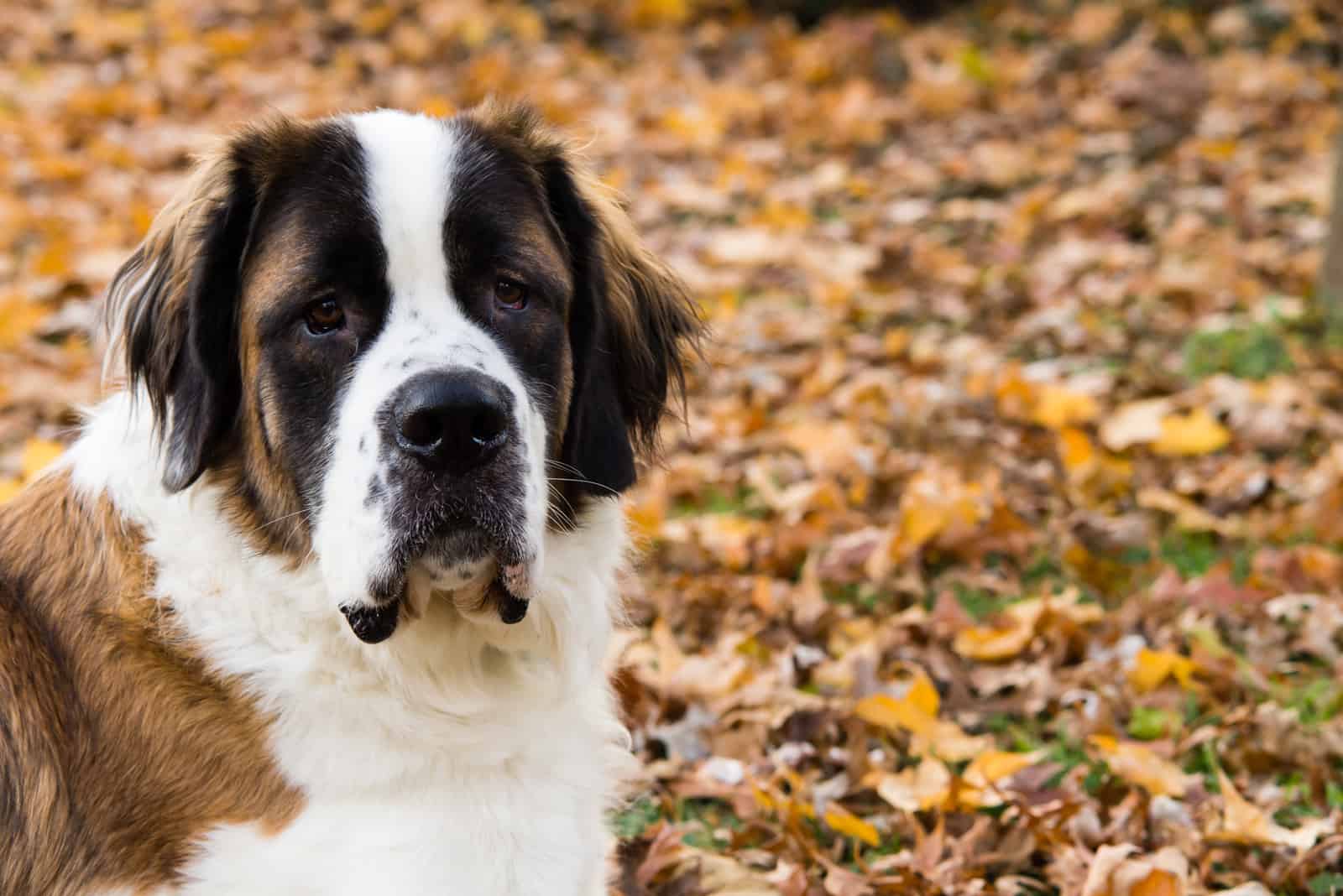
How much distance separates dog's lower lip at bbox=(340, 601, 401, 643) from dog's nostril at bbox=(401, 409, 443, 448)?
338mm

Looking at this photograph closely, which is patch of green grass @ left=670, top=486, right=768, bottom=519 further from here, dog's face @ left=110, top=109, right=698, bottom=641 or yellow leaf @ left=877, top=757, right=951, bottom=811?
dog's face @ left=110, top=109, right=698, bottom=641

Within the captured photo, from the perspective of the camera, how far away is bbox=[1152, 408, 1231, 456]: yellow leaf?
5930mm

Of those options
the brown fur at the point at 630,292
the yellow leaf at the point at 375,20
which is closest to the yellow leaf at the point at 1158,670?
the brown fur at the point at 630,292

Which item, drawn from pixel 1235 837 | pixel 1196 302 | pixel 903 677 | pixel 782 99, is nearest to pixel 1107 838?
pixel 1235 837

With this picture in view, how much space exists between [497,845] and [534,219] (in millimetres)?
1274

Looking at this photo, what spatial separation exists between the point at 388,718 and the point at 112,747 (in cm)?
51

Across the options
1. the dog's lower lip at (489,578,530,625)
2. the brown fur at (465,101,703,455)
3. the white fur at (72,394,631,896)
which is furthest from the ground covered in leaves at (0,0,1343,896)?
the dog's lower lip at (489,578,530,625)

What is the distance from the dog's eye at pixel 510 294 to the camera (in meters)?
3.01

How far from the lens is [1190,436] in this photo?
19.6ft

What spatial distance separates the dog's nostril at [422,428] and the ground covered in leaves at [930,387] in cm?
104

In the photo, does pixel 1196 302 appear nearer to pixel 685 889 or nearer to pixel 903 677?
pixel 903 677

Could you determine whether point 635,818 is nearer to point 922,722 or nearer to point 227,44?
point 922,722

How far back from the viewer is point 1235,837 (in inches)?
140

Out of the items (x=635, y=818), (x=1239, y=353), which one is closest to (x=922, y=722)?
(x=635, y=818)
